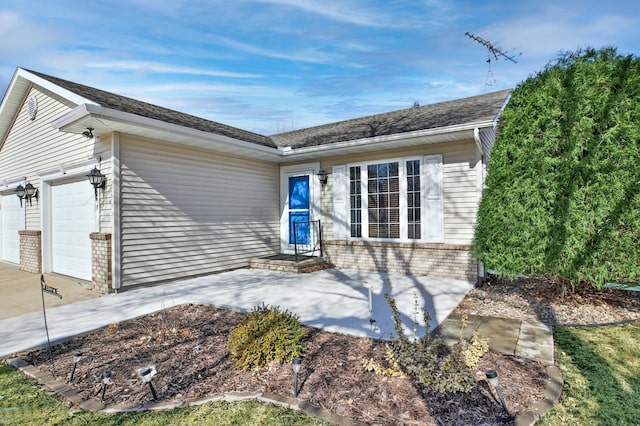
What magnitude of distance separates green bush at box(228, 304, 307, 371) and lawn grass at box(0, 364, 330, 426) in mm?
539

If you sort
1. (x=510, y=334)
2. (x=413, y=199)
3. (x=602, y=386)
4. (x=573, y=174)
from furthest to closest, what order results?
1. (x=413, y=199)
2. (x=573, y=174)
3. (x=510, y=334)
4. (x=602, y=386)

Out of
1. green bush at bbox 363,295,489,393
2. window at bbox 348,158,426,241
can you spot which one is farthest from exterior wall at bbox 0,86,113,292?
green bush at bbox 363,295,489,393

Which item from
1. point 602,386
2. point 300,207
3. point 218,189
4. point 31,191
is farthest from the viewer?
point 300,207

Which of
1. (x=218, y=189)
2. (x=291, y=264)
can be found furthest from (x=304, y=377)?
(x=218, y=189)

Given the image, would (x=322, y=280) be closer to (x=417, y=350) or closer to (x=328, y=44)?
(x=417, y=350)

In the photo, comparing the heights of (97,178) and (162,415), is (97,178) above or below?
above

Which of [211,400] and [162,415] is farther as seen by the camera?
[211,400]

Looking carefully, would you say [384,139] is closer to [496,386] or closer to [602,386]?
[602,386]

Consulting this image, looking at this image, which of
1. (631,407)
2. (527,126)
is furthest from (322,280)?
(631,407)

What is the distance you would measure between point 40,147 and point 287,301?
26.2 ft

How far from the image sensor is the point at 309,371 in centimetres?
277

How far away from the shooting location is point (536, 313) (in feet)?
14.3

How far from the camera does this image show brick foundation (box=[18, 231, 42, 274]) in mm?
8008

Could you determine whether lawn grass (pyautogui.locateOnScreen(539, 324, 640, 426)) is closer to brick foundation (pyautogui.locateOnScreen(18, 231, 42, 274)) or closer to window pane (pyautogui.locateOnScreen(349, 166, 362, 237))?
window pane (pyautogui.locateOnScreen(349, 166, 362, 237))
